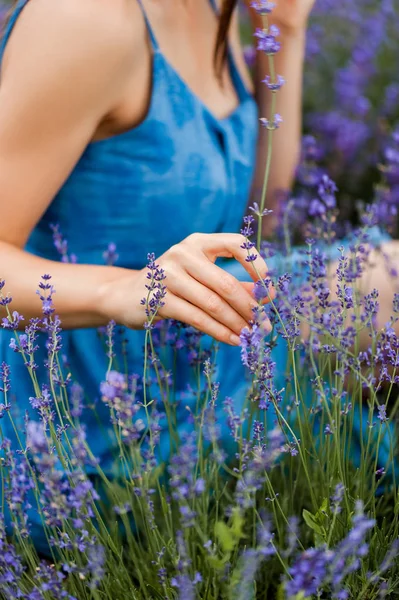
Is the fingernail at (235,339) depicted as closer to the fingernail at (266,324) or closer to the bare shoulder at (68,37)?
the fingernail at (266,324)

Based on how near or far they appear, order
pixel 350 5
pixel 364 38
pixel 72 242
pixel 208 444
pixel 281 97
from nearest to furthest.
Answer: pixel 208 444
pixel 72 242
pixel 281 97
pixel 364 38
pixel 350 5

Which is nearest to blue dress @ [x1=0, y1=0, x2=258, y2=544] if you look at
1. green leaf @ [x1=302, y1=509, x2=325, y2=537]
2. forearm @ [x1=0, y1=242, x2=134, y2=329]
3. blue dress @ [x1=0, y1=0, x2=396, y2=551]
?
blue dress @ [x1=0, y1=0, x2=396, y2=551]

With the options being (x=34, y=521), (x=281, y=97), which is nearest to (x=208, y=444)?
(x=34, y=521)

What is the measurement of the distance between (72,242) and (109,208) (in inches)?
5.5

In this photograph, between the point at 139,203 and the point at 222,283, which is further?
the point at 139,203

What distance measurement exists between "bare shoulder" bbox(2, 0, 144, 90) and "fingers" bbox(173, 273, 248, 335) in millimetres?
527

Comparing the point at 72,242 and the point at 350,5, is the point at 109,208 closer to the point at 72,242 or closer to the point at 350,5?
the point at 72,242

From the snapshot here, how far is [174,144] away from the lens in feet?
6.23

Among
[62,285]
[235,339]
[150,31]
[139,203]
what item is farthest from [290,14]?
[235,339]

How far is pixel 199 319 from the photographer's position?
53.1 inches

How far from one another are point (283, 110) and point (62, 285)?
1289 mm

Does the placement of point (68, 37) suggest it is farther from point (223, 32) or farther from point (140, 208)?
point (223, 32)

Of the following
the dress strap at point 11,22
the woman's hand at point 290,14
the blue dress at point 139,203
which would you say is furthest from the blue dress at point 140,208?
the woman's hand at point 290,14

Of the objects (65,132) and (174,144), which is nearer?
(65,132)
